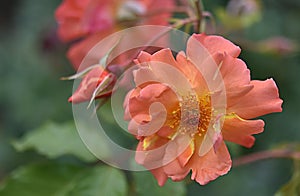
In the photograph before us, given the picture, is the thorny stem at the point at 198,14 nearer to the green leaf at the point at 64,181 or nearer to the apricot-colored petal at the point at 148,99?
the apricot-colored petal at the point at 148,99

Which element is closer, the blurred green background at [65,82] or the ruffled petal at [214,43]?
the ruffled petal at [214,43]

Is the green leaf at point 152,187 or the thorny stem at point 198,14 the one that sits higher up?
the thorny stem at point 198,14

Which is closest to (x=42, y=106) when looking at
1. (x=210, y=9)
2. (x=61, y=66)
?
(x=61, y=66)

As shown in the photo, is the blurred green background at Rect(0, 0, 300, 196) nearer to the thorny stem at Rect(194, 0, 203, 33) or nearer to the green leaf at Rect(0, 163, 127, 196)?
the green leaf at Rect(0, 163, 127, 196)

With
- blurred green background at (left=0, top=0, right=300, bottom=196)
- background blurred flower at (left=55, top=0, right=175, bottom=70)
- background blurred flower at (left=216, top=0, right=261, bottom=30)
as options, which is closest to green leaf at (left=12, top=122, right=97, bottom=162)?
background blurred flower at (left=55, top=0, right=175, bottom=70)

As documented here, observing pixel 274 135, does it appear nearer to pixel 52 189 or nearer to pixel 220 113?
pixel 52 189

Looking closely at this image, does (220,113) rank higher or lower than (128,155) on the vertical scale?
higher

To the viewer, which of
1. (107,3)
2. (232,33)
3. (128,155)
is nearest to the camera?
(128,155)

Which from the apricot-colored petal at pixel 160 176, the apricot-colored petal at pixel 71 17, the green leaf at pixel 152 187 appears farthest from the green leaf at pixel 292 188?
the apricot-colored petal at pixel 71 17
